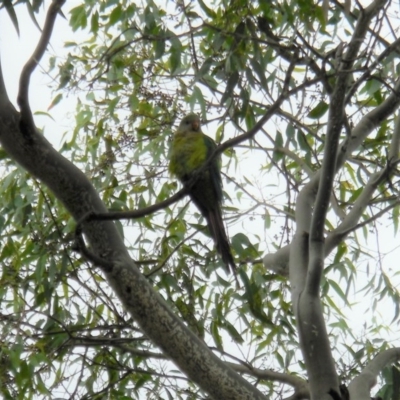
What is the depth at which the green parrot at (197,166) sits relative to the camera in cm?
292

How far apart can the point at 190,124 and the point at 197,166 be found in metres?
0.17

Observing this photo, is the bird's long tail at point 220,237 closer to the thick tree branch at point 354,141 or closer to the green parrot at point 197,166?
the green parrot at point 197,166

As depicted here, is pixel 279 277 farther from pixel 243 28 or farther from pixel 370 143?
pixel 243 28

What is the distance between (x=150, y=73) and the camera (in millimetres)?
2869

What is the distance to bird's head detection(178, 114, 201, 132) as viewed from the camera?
2.99 metres

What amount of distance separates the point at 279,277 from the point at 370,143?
0.59 m

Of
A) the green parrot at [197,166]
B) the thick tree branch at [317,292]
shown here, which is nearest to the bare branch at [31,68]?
the thick tree branch at [317,292]

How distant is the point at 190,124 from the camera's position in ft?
10.0

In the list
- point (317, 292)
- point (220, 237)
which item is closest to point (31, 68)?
point (317, 292)

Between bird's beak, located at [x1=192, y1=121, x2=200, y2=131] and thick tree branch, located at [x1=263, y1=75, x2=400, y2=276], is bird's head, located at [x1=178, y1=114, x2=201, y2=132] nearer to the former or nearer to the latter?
bird's beak, located at [x1=192, y1=121, x2=200, y2=131]

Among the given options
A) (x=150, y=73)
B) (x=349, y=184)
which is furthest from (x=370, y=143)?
(x=150, y=73)

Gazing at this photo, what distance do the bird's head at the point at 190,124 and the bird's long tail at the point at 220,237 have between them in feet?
1.18

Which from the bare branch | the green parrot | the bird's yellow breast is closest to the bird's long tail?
the green parrot

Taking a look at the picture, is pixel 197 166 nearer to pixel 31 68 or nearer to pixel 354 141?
pixel 354 141
